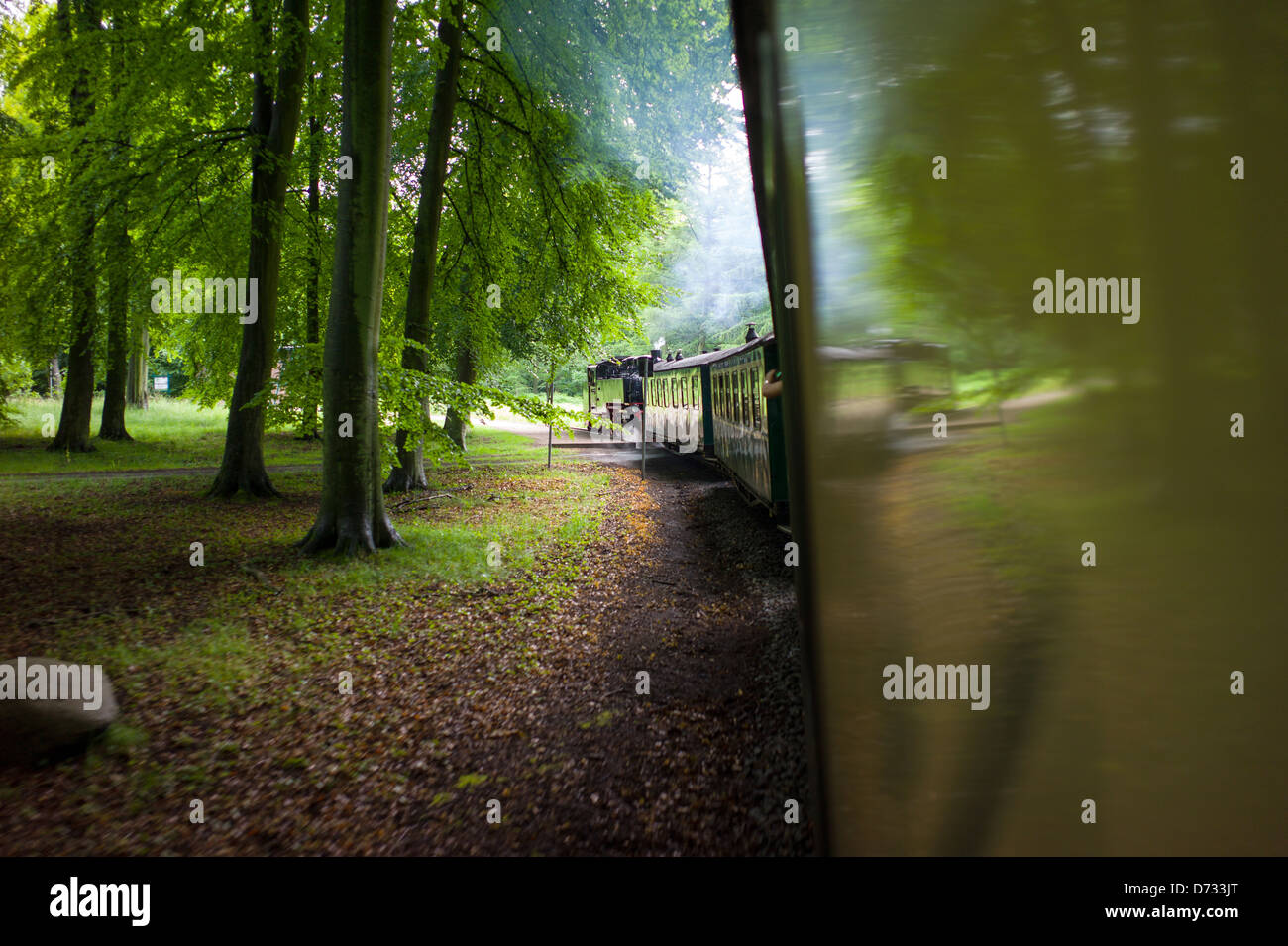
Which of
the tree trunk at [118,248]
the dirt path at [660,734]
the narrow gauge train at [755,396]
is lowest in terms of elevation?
the dirt path at [660,734]

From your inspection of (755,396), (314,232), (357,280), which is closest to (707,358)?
(755,396)

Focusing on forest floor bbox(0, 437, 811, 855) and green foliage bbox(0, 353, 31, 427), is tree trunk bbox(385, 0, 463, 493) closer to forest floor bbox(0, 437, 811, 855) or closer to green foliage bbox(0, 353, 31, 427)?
forest floor bbox(0, 437, 811, 855)

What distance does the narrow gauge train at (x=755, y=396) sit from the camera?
187cm

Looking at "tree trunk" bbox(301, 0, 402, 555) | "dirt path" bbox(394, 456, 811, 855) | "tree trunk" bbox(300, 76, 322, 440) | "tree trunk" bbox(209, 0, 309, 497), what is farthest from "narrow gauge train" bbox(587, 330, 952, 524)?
"tree trunk" bbox(300, 76, 322, 440)

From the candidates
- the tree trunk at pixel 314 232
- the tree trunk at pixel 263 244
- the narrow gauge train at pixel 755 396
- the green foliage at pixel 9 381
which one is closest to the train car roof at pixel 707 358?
the narrow gauge train at pixel 755 396

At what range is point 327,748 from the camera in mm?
4117

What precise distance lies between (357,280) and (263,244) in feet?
15.1

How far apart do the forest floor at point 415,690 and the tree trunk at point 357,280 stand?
2.68 ft

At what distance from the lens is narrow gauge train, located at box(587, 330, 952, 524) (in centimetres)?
187

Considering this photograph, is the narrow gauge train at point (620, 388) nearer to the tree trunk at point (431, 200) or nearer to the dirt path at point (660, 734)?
the tree trunk at point (431, 200)

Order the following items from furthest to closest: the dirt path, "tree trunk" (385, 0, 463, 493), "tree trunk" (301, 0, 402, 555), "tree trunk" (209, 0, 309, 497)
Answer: "tree trunk" (385, 0, 463, 493) → "tree trunk" (209, 0, 309, 497) → "tree trunk" (301, 0, 402, 555) → the dirt path

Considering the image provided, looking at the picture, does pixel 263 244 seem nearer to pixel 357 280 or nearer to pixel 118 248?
pixel 118 248

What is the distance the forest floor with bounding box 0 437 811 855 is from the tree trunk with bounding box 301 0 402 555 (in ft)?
2.68
